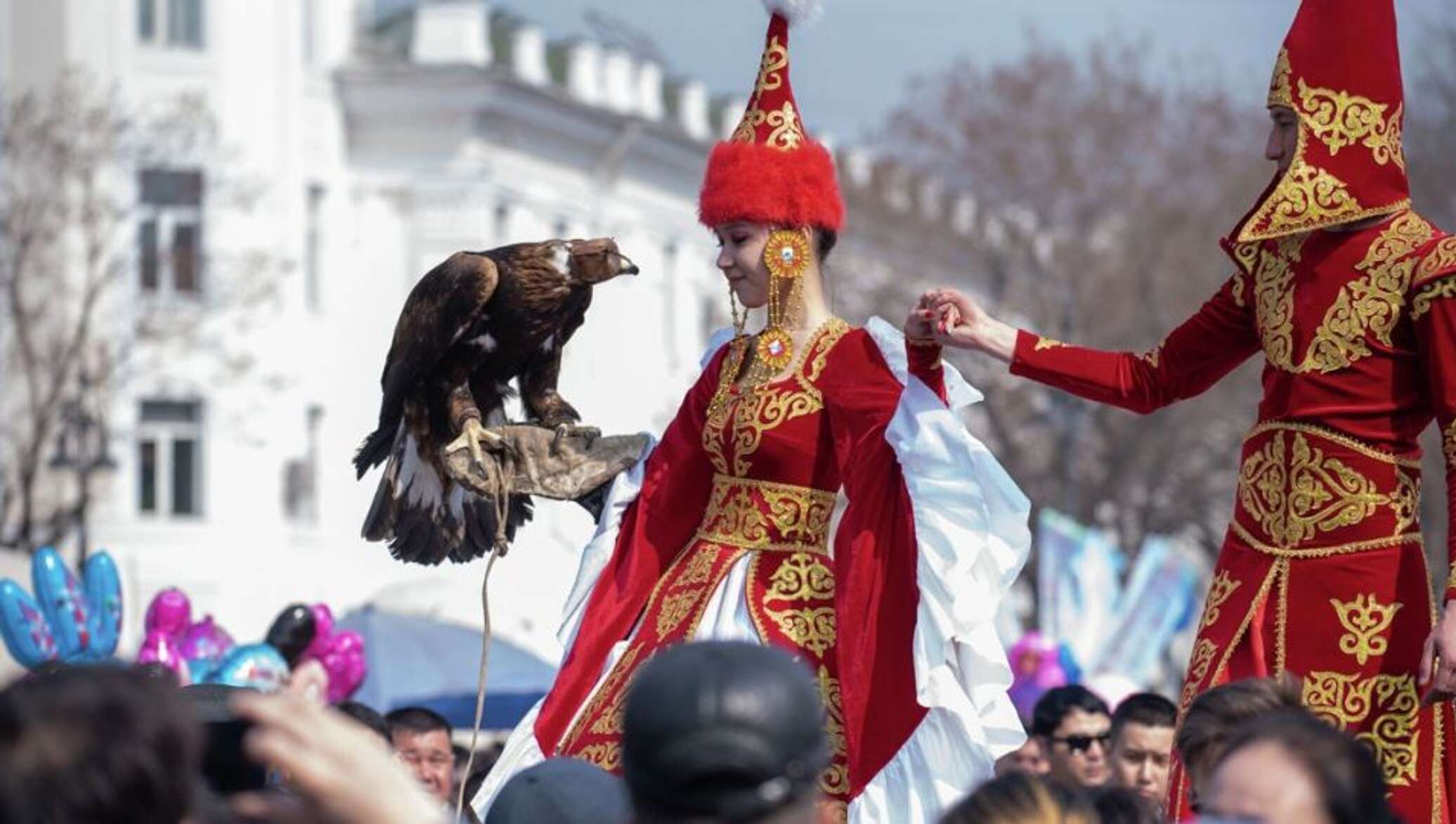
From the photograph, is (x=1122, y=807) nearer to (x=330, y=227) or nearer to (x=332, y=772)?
(x=332, y=772)

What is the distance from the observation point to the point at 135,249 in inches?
1211

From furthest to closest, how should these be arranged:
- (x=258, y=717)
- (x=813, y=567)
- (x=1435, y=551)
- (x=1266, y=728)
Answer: (x=1435, y=551)
(x=813, y=567)
(x=1266, y=728)
(x=258, y=717)

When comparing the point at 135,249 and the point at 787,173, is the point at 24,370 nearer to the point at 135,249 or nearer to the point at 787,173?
the point at 135,249

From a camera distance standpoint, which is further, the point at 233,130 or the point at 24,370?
the point at 233,130

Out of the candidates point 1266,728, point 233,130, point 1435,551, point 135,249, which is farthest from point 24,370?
point 1266,728

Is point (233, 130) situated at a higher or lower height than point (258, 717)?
higher

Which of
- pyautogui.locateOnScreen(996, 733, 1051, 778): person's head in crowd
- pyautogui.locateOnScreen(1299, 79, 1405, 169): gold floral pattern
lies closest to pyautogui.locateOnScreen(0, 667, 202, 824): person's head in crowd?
pyautogui.locateOnScreen(1299, 79, 1405, 169): gold floral pattern

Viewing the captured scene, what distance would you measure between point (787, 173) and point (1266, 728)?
9.80 feet

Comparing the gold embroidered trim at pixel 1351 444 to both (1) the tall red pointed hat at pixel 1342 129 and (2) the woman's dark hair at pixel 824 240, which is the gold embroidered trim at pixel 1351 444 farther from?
(2) the woman's dark hair at pixel 824 240

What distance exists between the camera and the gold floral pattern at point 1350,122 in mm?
6246

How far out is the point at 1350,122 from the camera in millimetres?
6250

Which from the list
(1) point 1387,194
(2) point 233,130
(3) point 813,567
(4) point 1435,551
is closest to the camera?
(1) point 1387,194

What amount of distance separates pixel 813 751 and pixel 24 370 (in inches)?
972

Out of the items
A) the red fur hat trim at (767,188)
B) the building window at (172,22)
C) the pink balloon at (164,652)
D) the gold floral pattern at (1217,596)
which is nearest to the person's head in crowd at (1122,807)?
the gold floral pattern at (1217,596)
